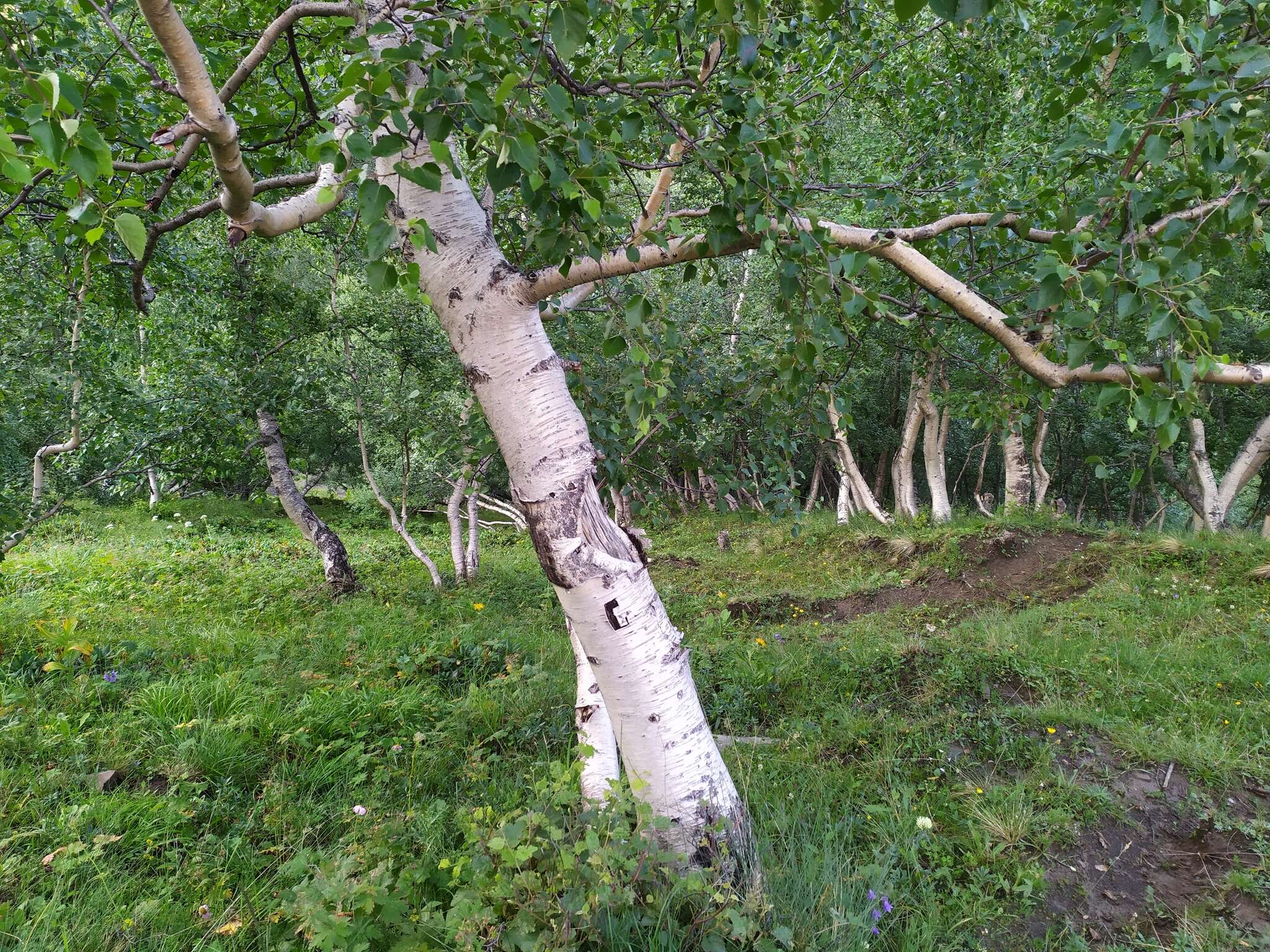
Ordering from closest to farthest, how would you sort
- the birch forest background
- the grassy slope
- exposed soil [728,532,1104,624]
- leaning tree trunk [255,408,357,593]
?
the birch forest background
the grassy slope
exposed soil [728,532,1104,624]
leaning tree trunk [255,408,357,593]

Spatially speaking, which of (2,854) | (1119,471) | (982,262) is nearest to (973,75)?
(982,262)

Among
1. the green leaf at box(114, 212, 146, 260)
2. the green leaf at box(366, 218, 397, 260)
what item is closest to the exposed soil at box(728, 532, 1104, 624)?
the green leaf at box(366, 218, 397, 260)

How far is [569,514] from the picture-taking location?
7.04 ft

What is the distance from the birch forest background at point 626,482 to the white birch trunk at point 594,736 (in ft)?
0.12

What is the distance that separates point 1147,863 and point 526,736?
306cm

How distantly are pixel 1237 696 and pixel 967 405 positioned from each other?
8.95 ft

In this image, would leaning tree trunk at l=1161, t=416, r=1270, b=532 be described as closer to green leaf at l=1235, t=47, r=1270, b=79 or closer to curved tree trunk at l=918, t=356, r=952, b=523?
curved tree trunk at l=918, t=356, r=952, b=523

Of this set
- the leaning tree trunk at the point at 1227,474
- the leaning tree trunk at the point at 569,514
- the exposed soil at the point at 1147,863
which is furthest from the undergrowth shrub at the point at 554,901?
the leaning tree trunk at the point at 1227,474

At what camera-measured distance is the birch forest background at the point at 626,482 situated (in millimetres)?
1824

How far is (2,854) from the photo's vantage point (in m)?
2.43

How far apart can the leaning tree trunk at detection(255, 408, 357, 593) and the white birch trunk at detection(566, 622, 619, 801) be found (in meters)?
6.19

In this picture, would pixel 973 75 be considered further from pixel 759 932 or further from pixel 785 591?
pixel 759 932

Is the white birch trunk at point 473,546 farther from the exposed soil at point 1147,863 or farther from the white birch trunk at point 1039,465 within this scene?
the white birch trunk at point 1039,465

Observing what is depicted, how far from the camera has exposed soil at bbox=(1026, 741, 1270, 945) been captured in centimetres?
253
